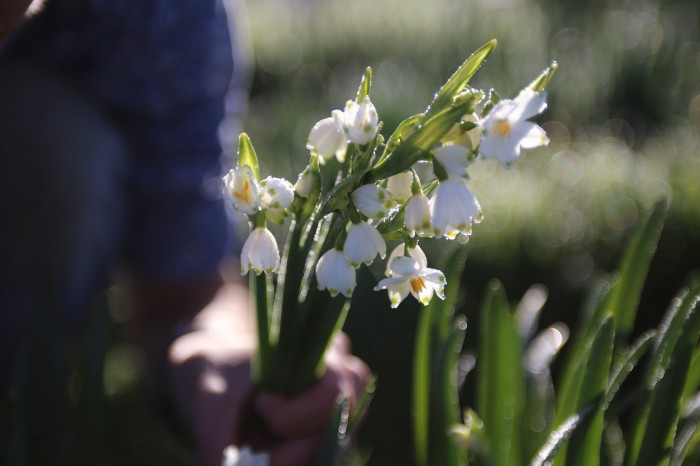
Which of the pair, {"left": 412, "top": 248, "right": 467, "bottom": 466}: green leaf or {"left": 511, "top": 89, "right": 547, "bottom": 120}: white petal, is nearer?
{"left": 511, "top": 89, "right": 547, "bottom": 120}: white petal

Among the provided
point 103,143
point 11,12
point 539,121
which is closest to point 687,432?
point 11,12

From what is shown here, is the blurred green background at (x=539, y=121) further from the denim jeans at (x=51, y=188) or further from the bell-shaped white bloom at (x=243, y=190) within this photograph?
the bell-shaped white bloom at (x=243, y=190)

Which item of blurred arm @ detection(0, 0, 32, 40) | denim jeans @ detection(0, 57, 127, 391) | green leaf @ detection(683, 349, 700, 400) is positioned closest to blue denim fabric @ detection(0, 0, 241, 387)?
denim jeans @ detection(0, 57, 127, 391)

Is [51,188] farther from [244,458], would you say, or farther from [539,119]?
[539,119]

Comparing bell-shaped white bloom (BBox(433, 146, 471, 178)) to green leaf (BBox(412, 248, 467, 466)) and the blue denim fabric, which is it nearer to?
green leaf (BBox(412, 248, 467, 466))

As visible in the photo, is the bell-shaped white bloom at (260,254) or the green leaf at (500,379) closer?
the bell-shaped white bloom at (260,254)

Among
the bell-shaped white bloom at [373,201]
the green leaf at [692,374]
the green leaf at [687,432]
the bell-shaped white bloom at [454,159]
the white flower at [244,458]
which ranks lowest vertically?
the green leaf at [687,432]

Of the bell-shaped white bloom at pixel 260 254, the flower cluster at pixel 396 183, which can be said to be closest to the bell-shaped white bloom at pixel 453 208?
the flower cluster at pixel 396 183
